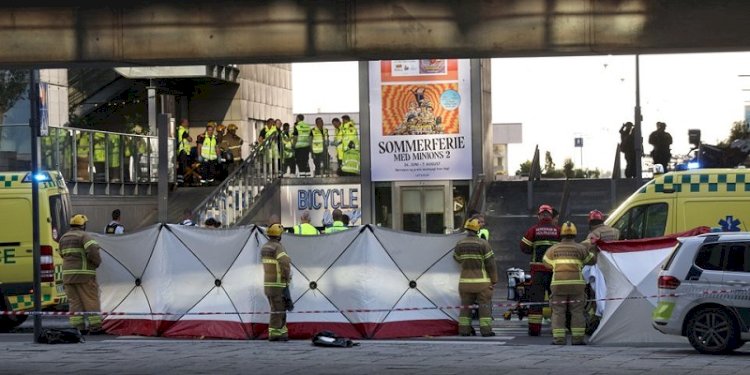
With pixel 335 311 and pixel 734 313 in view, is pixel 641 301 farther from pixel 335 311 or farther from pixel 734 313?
pixel 335 311

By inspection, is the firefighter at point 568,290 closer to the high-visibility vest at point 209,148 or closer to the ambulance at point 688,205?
the ambulance at point 688,205

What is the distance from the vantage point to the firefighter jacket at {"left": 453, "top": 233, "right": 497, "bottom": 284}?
65.4 feet

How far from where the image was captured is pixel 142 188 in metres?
36.5

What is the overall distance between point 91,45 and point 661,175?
8.52 meters

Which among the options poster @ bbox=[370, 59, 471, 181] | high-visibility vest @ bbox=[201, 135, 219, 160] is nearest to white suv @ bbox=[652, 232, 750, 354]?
poster @ bbox=[370, 59, 471, 181]

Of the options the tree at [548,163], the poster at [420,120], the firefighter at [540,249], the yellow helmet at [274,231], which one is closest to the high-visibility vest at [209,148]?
the poster at [420,120]

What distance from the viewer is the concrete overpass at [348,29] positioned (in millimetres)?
17641

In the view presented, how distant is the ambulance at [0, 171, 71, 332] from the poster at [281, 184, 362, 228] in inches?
546

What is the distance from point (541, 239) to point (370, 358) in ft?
13.7

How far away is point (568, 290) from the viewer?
61.7ft

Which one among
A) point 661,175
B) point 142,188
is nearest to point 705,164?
point 661,175

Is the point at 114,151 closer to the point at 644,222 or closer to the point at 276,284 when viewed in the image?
the point at 276,284

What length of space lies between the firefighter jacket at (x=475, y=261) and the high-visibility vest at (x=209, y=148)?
1821 centimetres

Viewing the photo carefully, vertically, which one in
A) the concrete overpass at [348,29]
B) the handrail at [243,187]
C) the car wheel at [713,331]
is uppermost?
the concrete overpass at [348,29]
